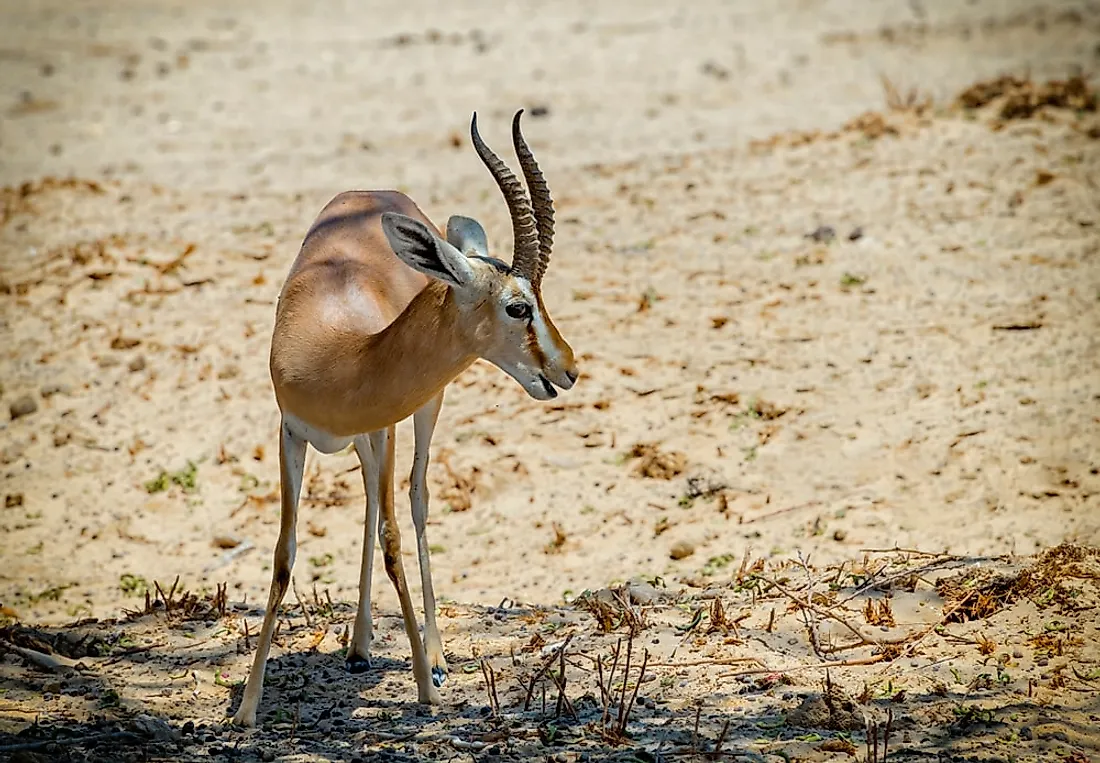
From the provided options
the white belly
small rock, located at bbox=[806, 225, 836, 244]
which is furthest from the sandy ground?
the white belly

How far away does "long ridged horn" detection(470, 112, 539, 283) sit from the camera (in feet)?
15.2

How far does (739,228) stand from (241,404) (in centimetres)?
379

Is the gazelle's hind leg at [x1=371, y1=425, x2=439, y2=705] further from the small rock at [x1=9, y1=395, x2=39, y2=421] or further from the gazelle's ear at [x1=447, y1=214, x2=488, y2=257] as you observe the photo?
the small rock at [x1=9, y1=395, x2=39, y2=421]

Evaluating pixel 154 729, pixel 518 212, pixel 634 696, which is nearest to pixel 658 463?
pixel 634 696

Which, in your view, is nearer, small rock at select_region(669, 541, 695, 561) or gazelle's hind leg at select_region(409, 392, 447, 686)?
gazelle's hind leg at select_region(409, 392, 447, 686)

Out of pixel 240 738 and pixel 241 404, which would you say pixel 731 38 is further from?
pixel 240 738

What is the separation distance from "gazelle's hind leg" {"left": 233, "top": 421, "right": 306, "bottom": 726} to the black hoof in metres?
0.41

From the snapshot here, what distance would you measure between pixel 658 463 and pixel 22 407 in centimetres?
406

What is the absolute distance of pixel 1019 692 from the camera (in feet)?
16.1

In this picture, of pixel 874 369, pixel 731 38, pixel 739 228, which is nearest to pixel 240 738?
pixel 874 369

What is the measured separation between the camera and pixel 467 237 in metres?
5.04

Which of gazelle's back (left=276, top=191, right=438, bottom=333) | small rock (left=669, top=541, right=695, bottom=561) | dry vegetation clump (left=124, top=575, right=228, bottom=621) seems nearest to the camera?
gazelle's back (left=276, top=191, right=438, bottom=333)

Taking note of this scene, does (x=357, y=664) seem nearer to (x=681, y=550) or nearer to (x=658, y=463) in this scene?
(x=681, y=550)

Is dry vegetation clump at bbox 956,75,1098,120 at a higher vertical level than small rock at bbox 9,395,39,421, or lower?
higher
